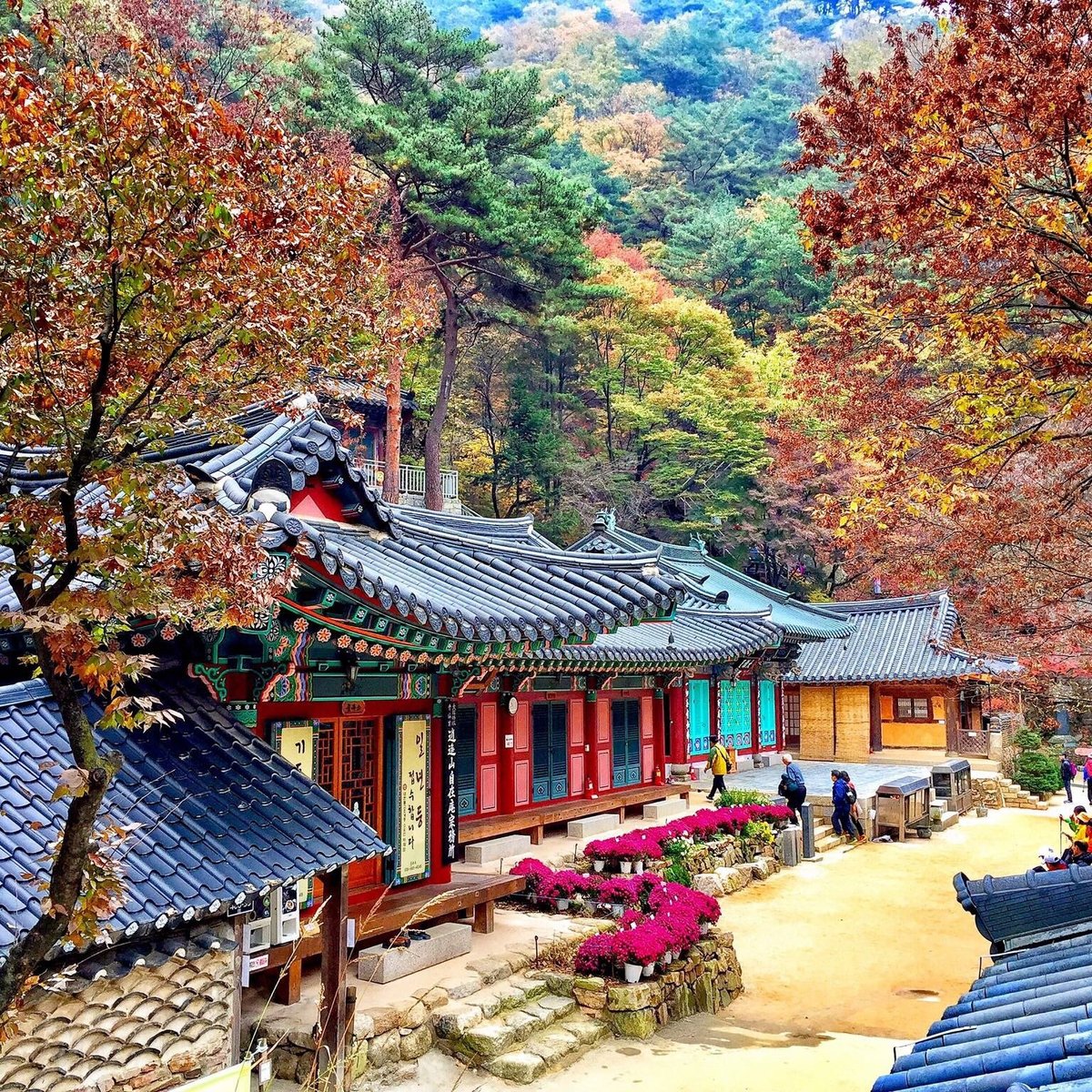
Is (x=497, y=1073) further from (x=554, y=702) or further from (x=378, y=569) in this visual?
(x=554, y=702)

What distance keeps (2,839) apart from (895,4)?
104715mm

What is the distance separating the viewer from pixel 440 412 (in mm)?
29609

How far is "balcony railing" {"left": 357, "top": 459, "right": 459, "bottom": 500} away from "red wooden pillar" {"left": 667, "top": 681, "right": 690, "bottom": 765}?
12.3 m

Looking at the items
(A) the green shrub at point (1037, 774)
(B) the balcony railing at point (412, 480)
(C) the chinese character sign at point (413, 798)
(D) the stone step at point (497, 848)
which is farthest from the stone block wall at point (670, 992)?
(B) the balcony railing at point (412, 480)

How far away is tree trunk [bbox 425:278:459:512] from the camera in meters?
29.5

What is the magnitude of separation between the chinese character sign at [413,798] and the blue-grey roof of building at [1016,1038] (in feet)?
20.1

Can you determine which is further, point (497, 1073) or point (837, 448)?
point (837, 448)

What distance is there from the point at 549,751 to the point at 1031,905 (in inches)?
405

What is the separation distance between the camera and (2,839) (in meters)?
5.32

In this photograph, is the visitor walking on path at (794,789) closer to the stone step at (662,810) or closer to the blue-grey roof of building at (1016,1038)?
the stone step at (662,810)

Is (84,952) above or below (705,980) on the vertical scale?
above

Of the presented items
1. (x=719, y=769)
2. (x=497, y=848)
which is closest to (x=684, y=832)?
(x=497, y=848)

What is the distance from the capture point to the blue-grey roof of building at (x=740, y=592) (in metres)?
28.9

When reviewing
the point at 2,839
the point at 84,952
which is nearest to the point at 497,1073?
the point at 84,952
